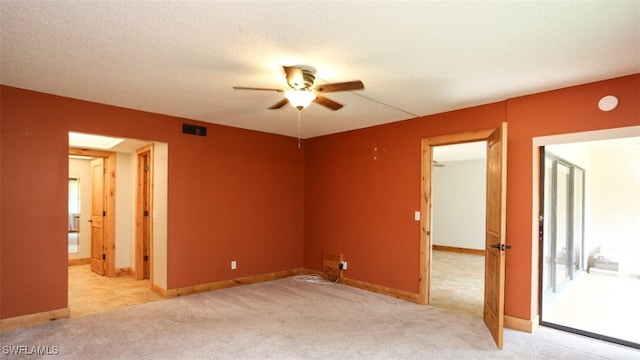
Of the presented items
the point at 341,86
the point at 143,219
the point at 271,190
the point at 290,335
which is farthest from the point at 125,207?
the point at 341,86

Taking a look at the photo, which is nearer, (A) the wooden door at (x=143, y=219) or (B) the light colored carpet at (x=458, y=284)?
(B) the light colored carpet at (x=458, y=284)

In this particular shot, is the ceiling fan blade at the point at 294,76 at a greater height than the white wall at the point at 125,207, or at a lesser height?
greater

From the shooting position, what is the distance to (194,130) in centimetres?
471

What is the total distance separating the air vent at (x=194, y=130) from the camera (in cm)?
→ 462

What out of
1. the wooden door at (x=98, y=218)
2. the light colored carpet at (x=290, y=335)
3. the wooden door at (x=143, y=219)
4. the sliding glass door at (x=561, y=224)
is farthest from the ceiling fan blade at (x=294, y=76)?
the wooden door at (x=98, y=218)

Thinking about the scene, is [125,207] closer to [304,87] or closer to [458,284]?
[304,87]

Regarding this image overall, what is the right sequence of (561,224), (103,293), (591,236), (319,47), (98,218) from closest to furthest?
(319,47)
(103,293)
(561,224)
(98,218)
(591,236)

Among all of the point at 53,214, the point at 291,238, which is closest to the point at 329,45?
the point at 53,214

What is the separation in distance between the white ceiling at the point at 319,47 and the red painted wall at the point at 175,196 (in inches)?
15.3

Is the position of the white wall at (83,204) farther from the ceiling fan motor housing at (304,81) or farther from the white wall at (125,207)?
the ceiling fan motor housing at (304,81)

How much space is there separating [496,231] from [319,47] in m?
2.42

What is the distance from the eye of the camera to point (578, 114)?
316 centimetres

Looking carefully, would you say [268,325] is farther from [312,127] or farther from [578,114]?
[578,114]

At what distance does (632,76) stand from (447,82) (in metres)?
1.50
